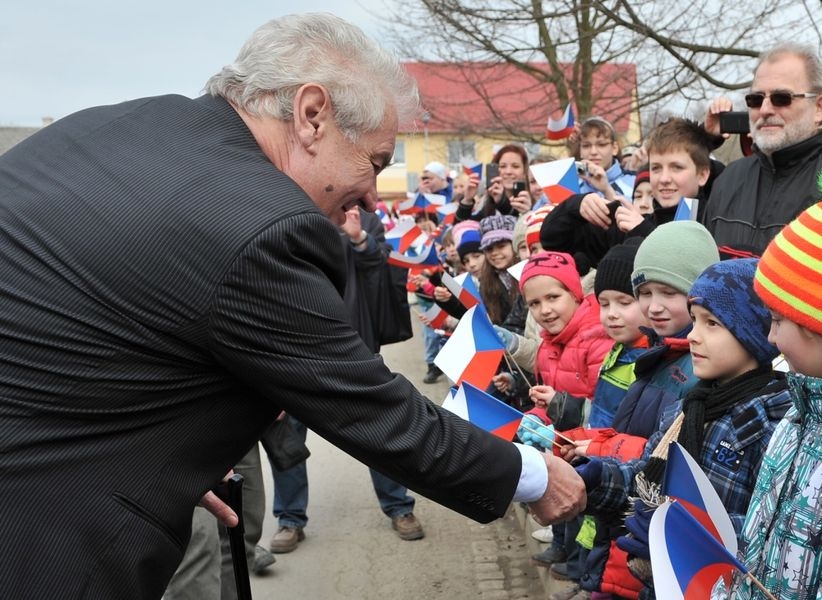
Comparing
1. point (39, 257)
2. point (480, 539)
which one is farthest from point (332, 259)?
point (480, 539)

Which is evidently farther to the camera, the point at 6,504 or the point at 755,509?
the point at 755,509

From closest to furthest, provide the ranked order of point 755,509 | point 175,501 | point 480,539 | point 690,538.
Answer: point 690,538 → point 175,501 → point 755,509 → point 480,539

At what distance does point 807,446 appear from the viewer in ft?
6.32

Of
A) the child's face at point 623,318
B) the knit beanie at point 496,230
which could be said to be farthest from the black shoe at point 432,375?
the child's face at point 623,318

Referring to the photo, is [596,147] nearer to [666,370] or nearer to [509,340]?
[509,340]

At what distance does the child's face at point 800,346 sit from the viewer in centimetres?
196

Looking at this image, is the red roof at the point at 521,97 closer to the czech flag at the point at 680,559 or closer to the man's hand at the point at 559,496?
the man's hand at the point at 559,496

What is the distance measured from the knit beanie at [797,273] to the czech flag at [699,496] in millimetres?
410

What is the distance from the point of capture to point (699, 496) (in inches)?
73.2

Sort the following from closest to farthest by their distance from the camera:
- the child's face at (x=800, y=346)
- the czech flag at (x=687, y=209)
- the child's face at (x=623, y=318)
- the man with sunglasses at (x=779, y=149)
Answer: the child's face at (x=800, y=346), the child's face at (x=623, y=318), the man with sunglasses at (x=779, y=149), the czech flag at (x=687, y=209)

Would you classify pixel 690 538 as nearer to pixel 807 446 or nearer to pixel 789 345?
pixel 807 446

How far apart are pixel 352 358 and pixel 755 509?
101 cm

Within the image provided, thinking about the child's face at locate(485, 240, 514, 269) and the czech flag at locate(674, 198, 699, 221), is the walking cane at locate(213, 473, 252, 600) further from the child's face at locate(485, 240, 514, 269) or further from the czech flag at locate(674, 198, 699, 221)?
the child's face at locate(485, 240, 514, 269)

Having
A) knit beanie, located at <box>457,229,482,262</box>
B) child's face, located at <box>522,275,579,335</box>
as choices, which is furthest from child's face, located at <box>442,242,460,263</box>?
child's face, located at <box>522,275,579,335</box>
